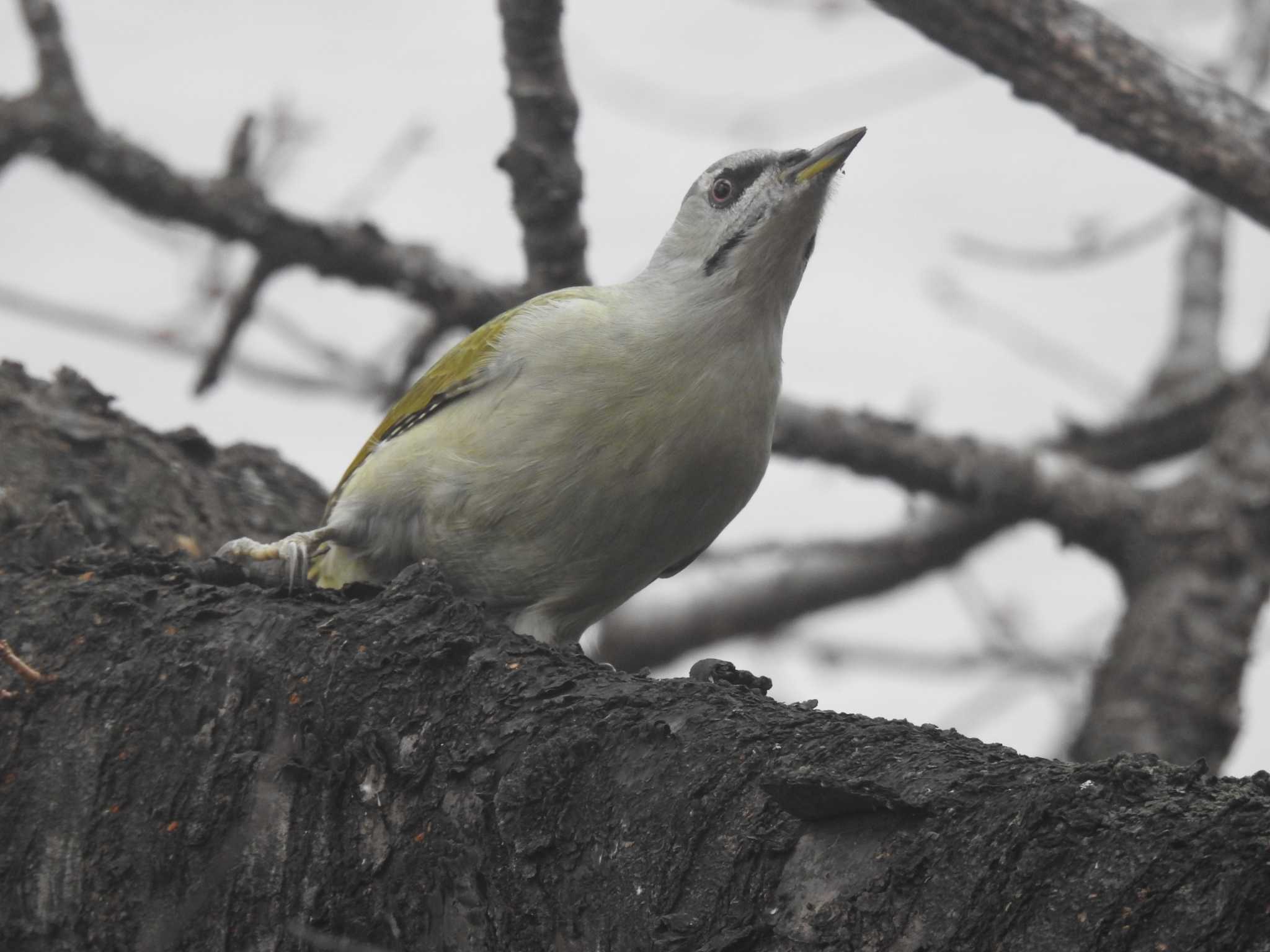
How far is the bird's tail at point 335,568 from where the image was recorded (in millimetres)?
4824

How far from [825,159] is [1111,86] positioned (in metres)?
1.03

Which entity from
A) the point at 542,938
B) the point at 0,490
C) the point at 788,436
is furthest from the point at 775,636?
the point at 542,938

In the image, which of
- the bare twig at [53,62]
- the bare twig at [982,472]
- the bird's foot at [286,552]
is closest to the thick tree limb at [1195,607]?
the bare twig at [982,472]

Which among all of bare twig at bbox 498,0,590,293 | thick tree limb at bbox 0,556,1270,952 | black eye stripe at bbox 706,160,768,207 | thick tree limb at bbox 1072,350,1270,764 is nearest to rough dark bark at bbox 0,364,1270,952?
thick tree limb at bbox 0,556,1270,952

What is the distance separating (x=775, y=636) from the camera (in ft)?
28.3

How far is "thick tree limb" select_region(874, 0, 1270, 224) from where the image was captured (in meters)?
4.69

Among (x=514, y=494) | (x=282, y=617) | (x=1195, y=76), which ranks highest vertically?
(x=1195, y=76)

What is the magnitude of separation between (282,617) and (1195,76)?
3.60m

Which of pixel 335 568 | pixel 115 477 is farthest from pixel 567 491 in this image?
pixel 115 477

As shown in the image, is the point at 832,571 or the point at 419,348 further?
the point at 832,571

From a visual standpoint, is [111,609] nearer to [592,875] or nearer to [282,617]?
[282,617]

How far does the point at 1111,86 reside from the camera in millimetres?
4750

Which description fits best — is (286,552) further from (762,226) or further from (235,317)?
(235,317)

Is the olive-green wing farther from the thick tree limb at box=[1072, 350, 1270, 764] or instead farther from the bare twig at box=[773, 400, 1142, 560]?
the thick tree limb at box=[1072, 350, 1270, 764]
